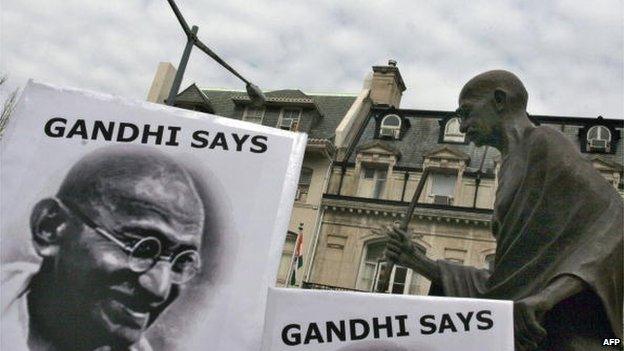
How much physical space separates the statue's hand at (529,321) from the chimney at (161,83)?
34774 mm

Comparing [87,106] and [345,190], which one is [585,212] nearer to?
[87,106]

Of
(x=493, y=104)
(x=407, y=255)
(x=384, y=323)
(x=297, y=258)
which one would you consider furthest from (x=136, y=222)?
(x=297, y=258)

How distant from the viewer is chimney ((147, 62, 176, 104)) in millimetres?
36225

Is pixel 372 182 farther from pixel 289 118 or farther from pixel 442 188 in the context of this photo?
pixel 289 118

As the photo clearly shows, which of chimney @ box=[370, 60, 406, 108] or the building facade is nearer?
the building facade

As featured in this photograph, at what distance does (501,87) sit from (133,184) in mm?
1837

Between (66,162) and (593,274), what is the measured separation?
2.07 m

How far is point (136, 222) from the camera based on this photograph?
2562 millimetres

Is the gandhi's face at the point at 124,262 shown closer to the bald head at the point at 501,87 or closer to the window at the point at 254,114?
the bald head at the point at 501,87

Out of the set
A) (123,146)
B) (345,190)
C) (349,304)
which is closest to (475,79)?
Answer: (349,304)

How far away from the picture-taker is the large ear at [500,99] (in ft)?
11.2

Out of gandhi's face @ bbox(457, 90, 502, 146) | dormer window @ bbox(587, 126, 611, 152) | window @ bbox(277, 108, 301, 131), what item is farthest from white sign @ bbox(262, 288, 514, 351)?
window @ bbox(277, 108, 301, 131)

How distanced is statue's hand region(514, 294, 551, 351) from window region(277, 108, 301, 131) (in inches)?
1192

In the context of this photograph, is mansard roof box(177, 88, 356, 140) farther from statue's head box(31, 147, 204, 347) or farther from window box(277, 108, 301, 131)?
statue's head box(31, 147, 204, 347)
